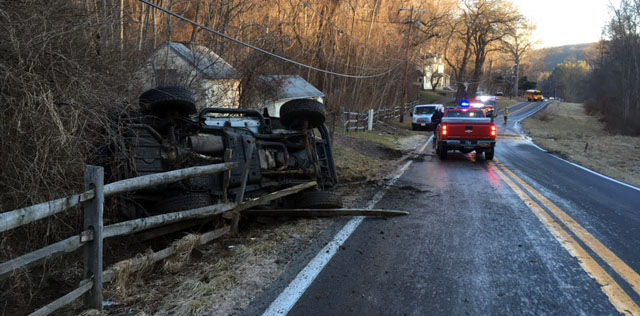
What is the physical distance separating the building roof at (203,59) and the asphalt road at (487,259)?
813cm

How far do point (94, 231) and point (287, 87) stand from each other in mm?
19483

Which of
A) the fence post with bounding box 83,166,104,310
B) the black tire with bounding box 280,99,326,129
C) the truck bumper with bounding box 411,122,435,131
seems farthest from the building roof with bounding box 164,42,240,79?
the truck bumper with bounding box 411,122,435,131

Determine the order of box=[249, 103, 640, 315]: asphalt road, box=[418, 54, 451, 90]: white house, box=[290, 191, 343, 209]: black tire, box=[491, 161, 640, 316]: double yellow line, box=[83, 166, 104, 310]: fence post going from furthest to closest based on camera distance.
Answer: box=[418, 54, 451, 90]: white house
box=[290, 191, 343, 209]: black tire
box=[491, 161, 640, 316]: double yellow line
box=[249, 103, 640, 315]: asphalt road
box=[83, 166, 104, 310]: fence post

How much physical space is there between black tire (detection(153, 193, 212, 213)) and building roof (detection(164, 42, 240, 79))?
9.18 meters

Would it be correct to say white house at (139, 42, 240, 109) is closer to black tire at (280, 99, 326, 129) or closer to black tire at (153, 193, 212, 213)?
black tire at (280, 99, 326, 129)

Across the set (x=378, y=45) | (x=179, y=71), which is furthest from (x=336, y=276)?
(x=378, y=45)

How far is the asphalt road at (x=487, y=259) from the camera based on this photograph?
379 centimetres

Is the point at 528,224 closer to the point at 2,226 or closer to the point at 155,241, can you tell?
the point at 155,241

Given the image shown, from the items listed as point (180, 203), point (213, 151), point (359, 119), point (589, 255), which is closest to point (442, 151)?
point (589, 255)

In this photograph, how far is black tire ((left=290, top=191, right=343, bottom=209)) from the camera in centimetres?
658

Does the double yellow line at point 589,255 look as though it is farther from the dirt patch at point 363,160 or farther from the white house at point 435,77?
the white house at point 435,77

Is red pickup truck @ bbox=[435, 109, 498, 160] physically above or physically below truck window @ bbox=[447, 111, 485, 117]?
below

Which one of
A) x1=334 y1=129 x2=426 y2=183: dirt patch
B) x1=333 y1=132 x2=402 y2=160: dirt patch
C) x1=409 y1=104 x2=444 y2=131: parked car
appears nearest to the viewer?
x1=334 y1=129 x2=426 y2=183: dirt patch

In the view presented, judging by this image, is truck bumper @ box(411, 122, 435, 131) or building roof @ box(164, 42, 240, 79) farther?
truck bumper @ box(411, 122, 435, 131)
